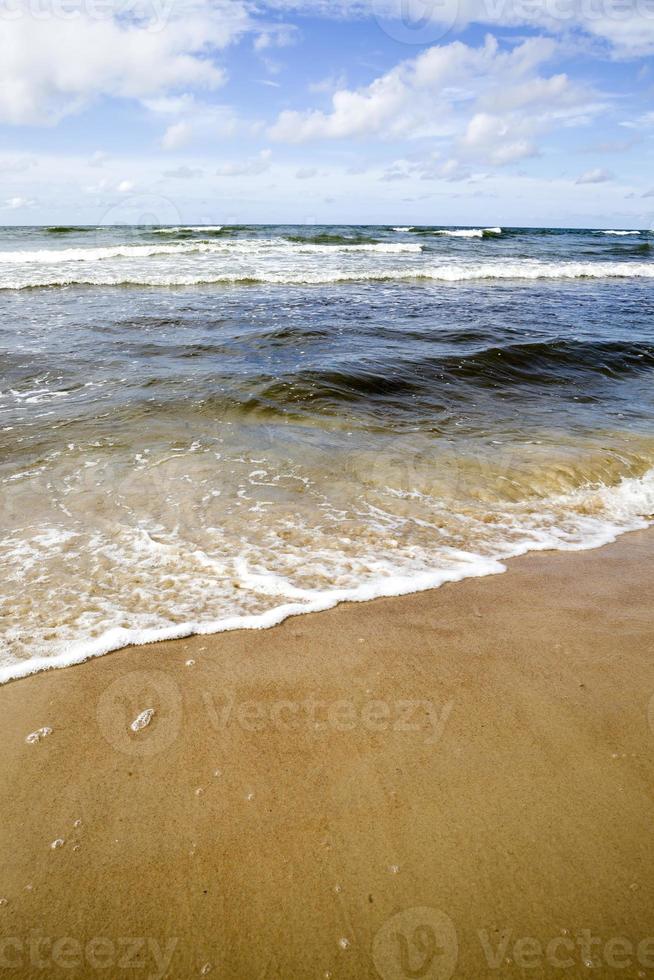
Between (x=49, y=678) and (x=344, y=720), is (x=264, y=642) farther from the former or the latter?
(x=49, y=678)

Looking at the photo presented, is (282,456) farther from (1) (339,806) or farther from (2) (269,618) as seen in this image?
(1) (339,806)

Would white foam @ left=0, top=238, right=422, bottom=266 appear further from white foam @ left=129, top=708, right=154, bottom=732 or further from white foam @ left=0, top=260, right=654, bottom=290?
white foam @ left=129, top=708, right=154, bottom=732

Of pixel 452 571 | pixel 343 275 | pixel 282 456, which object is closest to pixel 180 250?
pixel 343 275

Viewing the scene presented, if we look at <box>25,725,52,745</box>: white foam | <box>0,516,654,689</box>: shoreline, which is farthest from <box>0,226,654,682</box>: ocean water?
<box>25,725,52,745</box>: white foam

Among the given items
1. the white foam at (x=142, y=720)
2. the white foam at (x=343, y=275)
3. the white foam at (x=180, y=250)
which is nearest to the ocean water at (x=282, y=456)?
the white foam at (x=142, y=720)

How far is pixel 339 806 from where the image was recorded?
200 centimetres

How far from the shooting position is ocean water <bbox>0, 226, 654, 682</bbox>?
3.27 m

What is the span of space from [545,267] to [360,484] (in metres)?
21.2

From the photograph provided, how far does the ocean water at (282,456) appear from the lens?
3.27m

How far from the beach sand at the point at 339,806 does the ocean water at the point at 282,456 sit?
45cm

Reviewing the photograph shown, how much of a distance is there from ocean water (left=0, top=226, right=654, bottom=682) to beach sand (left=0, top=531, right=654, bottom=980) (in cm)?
45

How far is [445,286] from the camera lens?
16438 millimetres

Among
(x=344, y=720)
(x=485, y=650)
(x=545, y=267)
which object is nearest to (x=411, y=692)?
(x=344, y=720)

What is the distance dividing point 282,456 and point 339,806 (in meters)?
3.50
